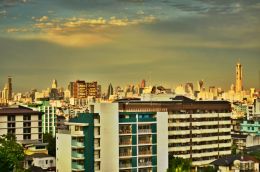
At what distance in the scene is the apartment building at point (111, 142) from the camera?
3372 cm

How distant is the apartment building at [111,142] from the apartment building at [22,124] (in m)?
18.9

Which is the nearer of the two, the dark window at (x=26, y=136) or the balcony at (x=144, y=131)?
the balcony at (x=144, y=131)

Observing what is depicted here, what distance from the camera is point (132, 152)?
35156 millimetres

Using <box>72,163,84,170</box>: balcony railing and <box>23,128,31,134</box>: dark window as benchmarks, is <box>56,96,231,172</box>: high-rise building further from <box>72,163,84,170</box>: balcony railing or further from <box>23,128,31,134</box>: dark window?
<box>23,128,31,134</box>: dark window

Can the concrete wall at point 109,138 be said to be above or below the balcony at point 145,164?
above

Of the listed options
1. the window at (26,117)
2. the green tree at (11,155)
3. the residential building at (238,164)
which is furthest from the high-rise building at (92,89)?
the green tree at (11,155)

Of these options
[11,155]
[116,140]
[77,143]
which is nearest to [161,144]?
[116,140]

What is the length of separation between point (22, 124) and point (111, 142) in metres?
21.6

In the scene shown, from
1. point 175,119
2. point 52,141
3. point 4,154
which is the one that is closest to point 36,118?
point 52,141

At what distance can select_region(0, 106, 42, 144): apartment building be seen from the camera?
173 ft

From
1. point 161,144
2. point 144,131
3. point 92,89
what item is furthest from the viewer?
point 92,89

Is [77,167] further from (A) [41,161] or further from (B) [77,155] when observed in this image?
(A) [41,161]

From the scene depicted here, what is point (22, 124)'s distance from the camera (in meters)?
53.6

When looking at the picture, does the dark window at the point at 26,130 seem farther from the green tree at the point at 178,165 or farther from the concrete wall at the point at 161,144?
the concrete wall at the point at 161,144
